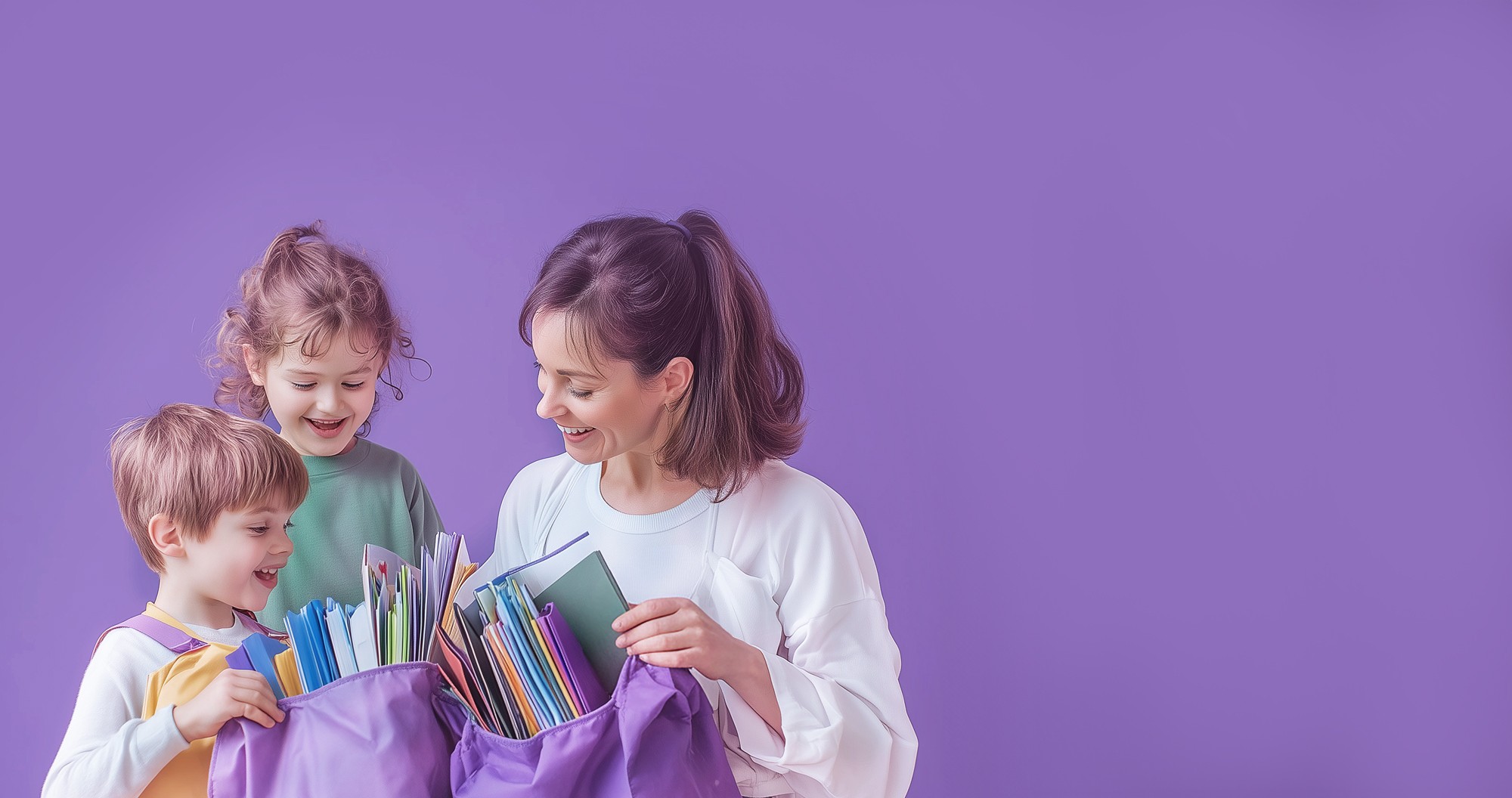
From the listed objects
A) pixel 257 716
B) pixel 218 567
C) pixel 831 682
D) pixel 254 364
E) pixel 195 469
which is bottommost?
pixel 831 682

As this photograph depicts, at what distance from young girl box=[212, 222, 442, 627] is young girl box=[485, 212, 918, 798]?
27 cm

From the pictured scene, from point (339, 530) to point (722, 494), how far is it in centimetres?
62

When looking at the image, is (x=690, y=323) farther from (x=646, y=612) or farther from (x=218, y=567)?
(x=218, y=567)

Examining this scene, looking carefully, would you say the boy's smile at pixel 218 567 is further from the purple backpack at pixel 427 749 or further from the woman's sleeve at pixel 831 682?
the woman's sleeve at pixel 831 682

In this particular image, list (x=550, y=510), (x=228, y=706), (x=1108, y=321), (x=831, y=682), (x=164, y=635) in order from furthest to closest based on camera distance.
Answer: (x=1108, y=321), (x=550, y=510), (x=831, y=682), (x=164, y=635), (x=228, y=706)

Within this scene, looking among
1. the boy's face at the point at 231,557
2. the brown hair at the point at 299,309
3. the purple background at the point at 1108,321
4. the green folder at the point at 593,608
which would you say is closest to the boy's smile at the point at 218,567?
the boy's face at the point at 231,557

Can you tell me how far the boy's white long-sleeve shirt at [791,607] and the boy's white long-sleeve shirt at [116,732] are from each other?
1.36ft

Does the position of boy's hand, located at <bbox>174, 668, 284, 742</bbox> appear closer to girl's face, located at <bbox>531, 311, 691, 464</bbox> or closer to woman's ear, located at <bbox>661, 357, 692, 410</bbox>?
girl's face, located at <bbox>531, 311, 691, 464</bbox>

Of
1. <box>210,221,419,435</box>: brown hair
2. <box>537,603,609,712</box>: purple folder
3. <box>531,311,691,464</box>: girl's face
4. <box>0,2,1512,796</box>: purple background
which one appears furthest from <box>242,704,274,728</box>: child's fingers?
<box>0,2,1512,796</box>: purple background

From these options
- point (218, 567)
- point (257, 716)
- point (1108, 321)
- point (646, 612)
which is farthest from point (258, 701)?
point (1108, 321)

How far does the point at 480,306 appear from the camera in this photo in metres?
2.50

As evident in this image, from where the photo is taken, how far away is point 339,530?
6.01 feet

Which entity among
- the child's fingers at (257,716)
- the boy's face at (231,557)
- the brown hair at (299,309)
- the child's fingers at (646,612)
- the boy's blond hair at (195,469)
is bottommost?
the child's fingers at (257,716)

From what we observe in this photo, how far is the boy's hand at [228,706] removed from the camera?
126 cm
